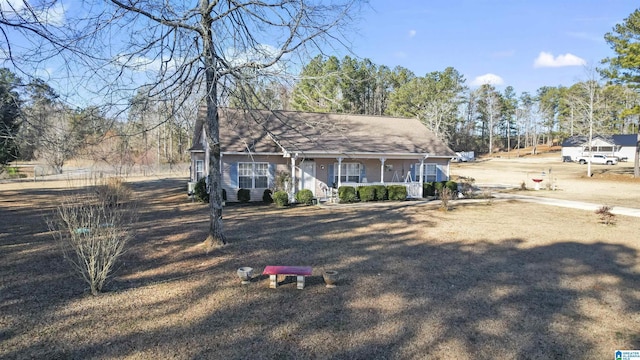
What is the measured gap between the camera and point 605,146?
187ft

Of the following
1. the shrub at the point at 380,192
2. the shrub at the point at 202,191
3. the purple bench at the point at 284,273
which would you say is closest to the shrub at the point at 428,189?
the shrub at the point at 380,192

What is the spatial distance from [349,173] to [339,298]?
→ 14434mm

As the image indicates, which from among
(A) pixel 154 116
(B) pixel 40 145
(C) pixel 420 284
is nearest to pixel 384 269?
(C) pixel 420 284

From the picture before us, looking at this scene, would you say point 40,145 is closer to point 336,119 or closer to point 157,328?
point 157,328

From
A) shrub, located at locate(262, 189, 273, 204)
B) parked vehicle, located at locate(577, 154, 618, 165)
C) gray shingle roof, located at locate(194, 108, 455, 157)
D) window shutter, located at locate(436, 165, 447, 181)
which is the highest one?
gray shingle roof, located at locate(194, 108, 455, 157)

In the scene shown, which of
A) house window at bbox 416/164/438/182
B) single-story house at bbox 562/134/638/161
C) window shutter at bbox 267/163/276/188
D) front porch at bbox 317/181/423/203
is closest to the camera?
front porch at bbox 317/181/423/203

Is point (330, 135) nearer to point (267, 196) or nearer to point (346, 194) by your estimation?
point (346, 194)

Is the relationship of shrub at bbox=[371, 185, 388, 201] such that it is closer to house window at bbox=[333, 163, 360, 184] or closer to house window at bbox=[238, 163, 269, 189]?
house window at bbox=[333, 163, 360, 184]

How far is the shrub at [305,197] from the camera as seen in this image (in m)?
17.4

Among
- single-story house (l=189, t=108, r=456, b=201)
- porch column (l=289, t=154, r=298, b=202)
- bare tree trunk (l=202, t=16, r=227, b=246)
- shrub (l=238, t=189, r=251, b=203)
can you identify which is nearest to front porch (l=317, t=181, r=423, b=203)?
single-story house (l=189, t=108, r=456, b=201)

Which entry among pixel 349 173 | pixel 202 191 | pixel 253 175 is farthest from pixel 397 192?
pixel 202 191

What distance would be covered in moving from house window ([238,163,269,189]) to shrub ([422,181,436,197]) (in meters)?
8.91

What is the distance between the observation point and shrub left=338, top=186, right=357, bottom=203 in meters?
17.9

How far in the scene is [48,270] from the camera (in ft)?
23.4
